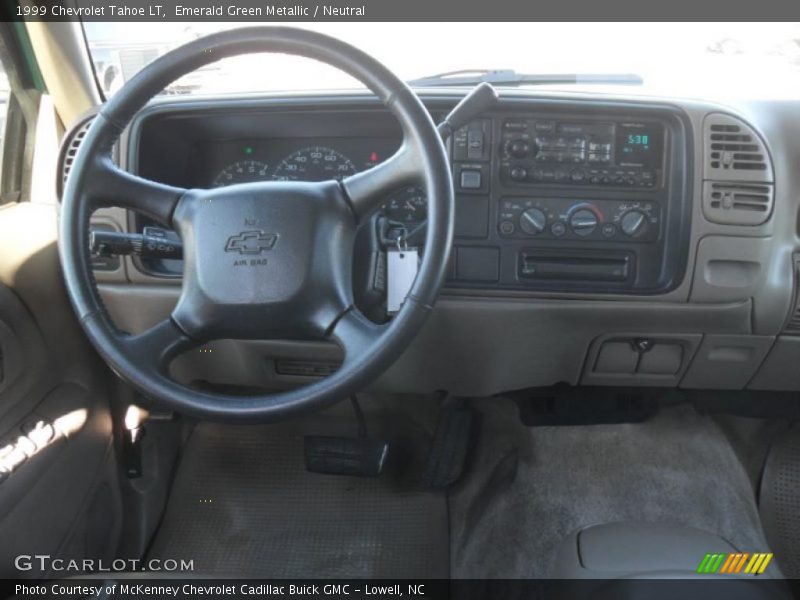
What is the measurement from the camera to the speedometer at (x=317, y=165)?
1764 millimetres

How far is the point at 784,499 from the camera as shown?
1.99 metres

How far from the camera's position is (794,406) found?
2.03 metres

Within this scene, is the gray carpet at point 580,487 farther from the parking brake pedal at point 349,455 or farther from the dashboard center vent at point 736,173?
the dashboard center vent at point 736,173

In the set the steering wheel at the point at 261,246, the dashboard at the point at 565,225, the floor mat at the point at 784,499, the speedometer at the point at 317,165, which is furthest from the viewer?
the floor mat at the point at 784,499

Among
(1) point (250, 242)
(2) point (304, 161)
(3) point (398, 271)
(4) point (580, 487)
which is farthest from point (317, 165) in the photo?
(4) point (580, 487)

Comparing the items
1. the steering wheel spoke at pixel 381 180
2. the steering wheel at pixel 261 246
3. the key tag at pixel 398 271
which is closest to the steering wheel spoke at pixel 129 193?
the steering wheel at pixel 261 246

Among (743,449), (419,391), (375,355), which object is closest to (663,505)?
(743,449)

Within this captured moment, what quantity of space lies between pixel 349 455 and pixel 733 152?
132 centimetres

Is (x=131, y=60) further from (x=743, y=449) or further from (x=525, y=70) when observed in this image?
(x=743, y=449)

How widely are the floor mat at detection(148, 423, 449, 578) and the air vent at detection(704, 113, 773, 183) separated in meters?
1.21

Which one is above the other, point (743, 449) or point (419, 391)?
point (419, 391)

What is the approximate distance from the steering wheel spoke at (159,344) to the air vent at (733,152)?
122 cm

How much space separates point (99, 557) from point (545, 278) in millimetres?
1405
